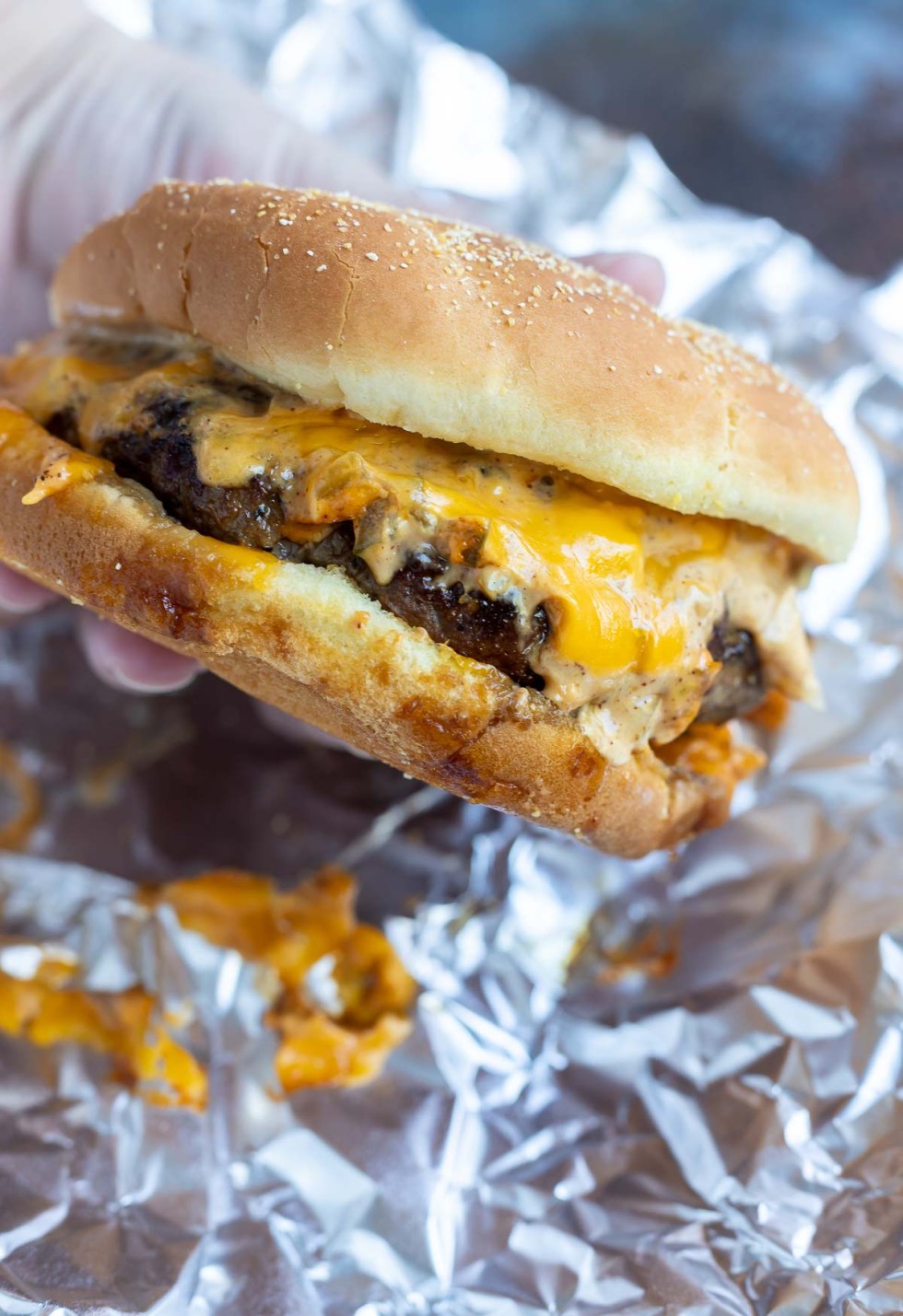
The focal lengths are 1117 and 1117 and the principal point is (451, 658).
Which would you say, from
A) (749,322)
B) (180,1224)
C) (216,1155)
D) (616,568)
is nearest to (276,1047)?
(216,1155)

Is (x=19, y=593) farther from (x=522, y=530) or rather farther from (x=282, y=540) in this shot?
(x=522, y=530)

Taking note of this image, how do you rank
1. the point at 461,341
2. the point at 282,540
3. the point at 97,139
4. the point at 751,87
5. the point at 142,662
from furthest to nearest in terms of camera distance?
the point at 751,87
the point at 97,139
the point at 142,662
the point at 282,540
the point at 461,341

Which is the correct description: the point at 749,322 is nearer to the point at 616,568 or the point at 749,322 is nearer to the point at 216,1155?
the point at 616,568

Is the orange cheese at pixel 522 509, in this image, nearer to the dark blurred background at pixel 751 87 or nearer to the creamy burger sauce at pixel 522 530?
the creamy burger sauce at pixel 522 530

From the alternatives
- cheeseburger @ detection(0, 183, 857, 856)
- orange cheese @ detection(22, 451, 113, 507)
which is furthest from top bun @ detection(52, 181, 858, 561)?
orange cheese @ detection(22, 451, 113, 507)

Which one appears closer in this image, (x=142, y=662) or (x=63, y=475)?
(x=63, y=475)

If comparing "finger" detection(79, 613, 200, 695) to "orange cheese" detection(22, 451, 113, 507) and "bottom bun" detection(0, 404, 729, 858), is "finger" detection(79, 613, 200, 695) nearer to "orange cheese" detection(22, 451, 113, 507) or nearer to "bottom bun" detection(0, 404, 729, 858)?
"bottom bun" detection(0, 404, 729, 858)

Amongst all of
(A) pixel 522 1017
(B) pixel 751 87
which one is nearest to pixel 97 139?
(A) pixel 522 1017
